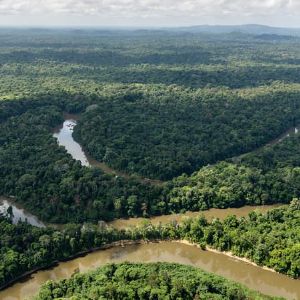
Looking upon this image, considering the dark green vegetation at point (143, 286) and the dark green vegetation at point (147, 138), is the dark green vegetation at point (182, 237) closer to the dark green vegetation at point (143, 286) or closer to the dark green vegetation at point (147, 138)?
the dark green vegetation at point (143, 286)

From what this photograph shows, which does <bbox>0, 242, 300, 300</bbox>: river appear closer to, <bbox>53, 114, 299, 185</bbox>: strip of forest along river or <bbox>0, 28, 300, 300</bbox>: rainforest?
<bbox>0, 28, 300, 300</bbox>: rainforest

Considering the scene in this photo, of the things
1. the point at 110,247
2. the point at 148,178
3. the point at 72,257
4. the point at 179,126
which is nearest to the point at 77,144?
the point at 179,126

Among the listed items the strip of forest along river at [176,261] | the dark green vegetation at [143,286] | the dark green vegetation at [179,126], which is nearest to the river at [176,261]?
the strip of forest along river at [176,261]

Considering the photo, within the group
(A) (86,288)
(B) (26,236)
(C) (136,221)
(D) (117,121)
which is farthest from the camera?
(D) (117,121)

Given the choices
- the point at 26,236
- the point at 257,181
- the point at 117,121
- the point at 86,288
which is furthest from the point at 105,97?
the point at 86,288

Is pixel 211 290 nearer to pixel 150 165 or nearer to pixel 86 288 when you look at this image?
pixel 86 288

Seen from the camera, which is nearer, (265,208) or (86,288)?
(86,288)
